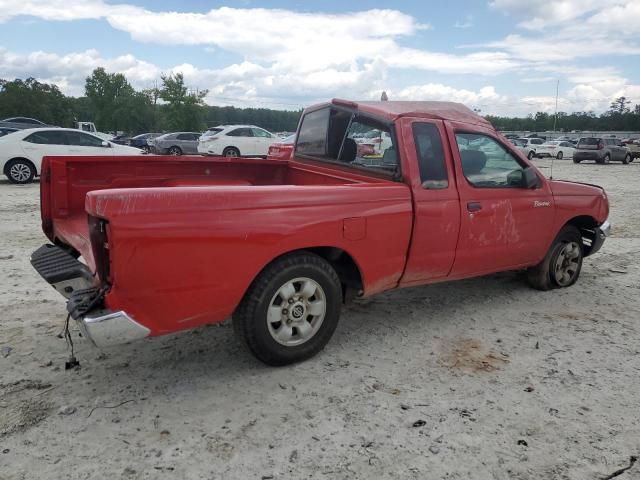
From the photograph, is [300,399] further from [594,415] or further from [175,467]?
[594,415]

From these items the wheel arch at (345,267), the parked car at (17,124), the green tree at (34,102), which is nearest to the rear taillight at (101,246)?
the wheel arch at (345,267)

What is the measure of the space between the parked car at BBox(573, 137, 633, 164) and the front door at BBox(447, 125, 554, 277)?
2767 centimetres

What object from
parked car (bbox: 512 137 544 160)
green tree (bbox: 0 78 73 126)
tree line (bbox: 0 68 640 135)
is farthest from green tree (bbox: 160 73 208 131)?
parked car (bbox: 512 137 544 160)

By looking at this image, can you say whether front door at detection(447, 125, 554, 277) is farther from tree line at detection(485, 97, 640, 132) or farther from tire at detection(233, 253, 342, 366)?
tree line at detection(485, 97, 640, 132)

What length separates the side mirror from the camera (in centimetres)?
444

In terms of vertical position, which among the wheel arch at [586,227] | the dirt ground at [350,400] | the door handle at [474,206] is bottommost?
the dirt ground at [350,400]

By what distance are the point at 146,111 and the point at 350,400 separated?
91286 mm

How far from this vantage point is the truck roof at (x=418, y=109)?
4.04 m

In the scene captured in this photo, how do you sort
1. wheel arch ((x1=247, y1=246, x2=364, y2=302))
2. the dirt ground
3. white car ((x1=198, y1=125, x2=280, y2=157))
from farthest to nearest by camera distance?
white car ((x1=198, y1=125, x2=280, y2=157)) < wheel arch ((x1=247, y1=246, x2=364, y2=302)) < the dirt ground

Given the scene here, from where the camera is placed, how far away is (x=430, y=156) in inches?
156

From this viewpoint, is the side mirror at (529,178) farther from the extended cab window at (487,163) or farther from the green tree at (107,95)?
the green tree at (107,95)

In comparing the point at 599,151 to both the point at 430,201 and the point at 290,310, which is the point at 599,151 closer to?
the point at 430,201

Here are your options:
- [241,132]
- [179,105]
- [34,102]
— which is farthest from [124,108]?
[241,132]

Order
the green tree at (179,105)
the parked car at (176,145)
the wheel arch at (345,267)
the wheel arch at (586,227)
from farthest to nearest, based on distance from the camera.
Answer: the green tree at (179,105)
the parked car at (176,145)
the wheel arch at (586,227)
the wheel arch at (345,267)
